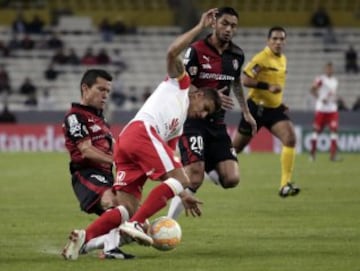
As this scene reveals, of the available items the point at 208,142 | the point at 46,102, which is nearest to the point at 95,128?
the point at 208,142

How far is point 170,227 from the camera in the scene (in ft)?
36.7

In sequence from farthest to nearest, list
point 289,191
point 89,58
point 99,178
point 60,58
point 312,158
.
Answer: point 60,58, point 89,58, point 312,158, point 289,191, point 99,178

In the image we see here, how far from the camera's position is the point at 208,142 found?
14594 mm

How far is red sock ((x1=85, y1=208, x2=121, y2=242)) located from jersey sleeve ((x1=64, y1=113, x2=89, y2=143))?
968 millimetres

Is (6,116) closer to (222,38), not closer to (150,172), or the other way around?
(222,38)

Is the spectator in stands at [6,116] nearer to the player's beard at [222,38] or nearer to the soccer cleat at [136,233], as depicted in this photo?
the player's beard at [222,38]

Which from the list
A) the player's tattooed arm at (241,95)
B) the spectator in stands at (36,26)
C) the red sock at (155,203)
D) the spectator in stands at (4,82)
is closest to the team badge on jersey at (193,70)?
the player's tattooed arm at (241,95)

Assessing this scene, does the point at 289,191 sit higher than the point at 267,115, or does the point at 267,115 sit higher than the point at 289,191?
the point at 267,115

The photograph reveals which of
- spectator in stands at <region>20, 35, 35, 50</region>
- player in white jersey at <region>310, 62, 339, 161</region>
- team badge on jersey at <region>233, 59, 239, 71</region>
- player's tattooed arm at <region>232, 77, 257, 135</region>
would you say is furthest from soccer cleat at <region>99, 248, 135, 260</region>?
spectator in stands at <region>20, 35, 35, 50</region>

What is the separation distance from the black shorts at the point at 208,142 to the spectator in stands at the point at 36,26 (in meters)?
27.8

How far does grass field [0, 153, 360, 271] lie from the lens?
1109cm

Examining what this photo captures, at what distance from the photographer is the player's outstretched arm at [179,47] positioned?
449 inches

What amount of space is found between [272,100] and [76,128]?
7.33 meters

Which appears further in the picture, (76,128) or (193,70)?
(193,70)
